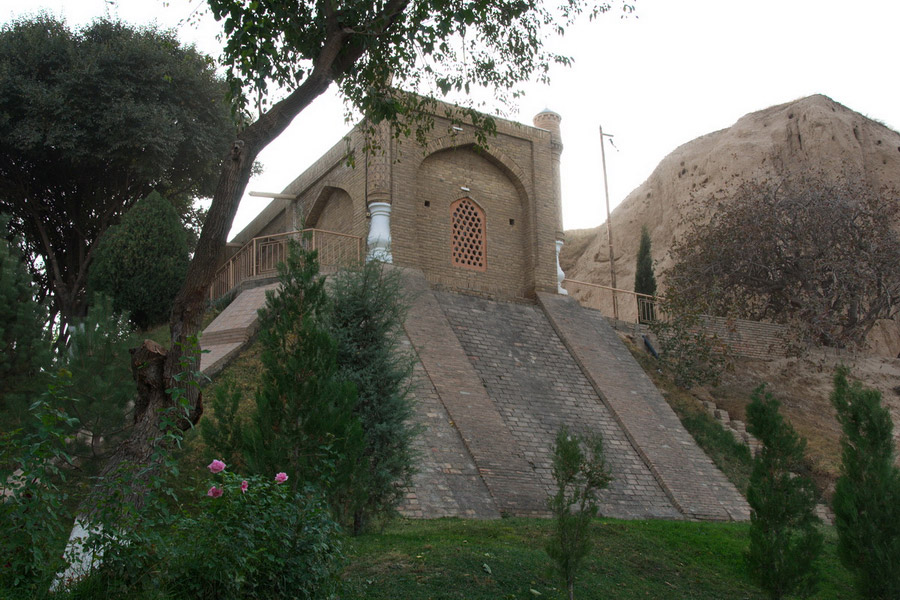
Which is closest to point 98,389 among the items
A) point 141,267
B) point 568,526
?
point 568,526

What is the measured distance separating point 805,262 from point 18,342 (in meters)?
16.7

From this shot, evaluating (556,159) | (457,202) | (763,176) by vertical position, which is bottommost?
(457,202)

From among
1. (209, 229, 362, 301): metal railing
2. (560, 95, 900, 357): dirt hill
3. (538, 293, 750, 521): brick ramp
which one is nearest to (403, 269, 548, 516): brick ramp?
(209, 229, 362, 301): metal railing

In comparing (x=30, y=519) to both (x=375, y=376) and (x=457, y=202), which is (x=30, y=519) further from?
(x=457, y=202)

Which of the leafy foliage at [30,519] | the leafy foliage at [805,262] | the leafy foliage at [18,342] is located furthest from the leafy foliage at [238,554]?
the leafy foliage at [805,262]

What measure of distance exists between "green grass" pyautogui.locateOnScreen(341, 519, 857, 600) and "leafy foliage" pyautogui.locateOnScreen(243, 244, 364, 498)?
0.84m

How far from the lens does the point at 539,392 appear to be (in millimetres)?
13656

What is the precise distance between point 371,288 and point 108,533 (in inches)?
204

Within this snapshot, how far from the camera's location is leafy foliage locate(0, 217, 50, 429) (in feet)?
31.6

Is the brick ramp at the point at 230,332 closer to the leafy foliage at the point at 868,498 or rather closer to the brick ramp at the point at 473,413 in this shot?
the brick ramp at the point at 473,413

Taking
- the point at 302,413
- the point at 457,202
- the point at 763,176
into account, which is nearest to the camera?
the point at 302,413

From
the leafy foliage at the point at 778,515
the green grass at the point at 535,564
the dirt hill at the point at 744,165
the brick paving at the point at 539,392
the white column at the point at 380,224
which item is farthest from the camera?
the dirt hill at the point at 744,165

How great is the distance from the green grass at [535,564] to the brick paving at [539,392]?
164cm

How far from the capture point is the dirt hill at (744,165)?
93.4 feet
